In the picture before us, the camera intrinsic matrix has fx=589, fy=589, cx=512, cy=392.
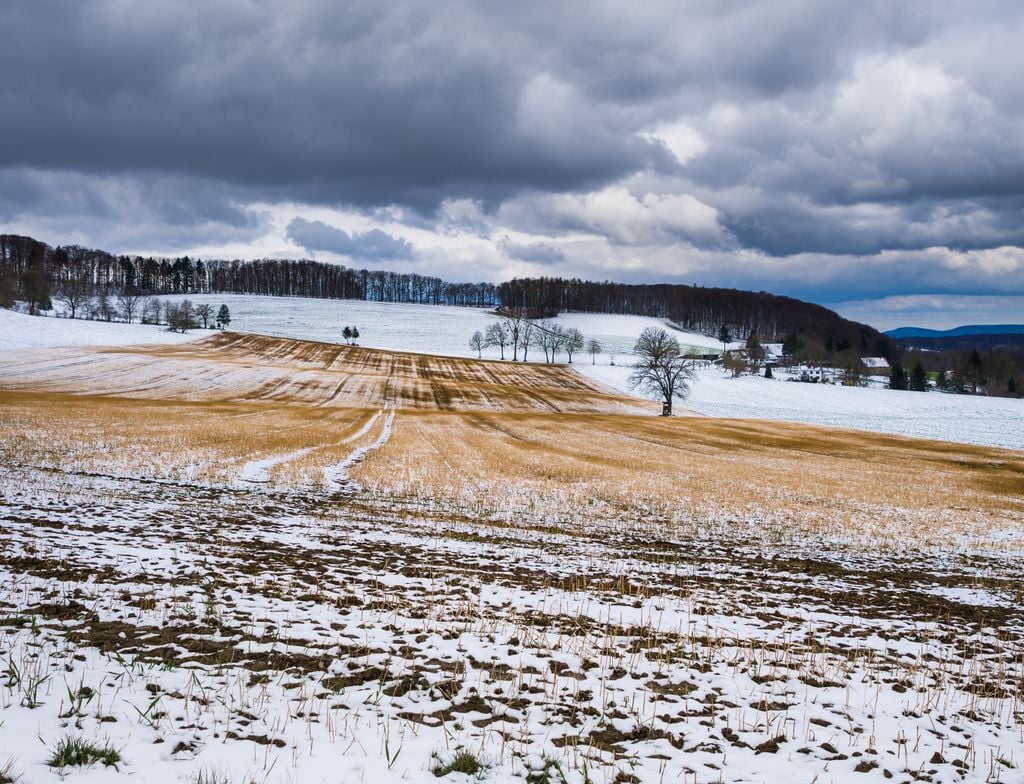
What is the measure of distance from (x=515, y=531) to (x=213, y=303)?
647 feet

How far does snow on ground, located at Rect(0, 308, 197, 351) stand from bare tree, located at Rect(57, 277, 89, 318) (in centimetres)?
2537

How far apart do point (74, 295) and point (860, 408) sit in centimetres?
17350

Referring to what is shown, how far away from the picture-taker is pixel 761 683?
805cm

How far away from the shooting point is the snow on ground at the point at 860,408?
7575 cm

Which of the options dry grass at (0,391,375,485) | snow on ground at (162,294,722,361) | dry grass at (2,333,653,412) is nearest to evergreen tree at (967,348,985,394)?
snow on ground at (162,294,722,361)

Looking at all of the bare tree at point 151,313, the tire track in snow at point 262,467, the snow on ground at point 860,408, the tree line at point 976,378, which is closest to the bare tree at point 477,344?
the snow on ground at point 860,408

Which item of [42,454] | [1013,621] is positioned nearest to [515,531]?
[1013,621]

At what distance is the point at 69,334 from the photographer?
352 ft

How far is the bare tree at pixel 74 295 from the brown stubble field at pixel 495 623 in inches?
A: 5632

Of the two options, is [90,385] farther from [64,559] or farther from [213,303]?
[213,303]

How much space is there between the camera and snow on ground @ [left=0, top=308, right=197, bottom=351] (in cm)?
9712

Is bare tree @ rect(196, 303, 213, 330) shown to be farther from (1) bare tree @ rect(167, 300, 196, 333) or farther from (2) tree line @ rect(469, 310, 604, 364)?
(2) tree line @ rect(469, 310, 604, 364)

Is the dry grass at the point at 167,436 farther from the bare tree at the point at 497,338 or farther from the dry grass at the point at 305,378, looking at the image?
the bare tree at the point at 497,338

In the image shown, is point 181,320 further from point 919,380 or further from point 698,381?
point 919,380
